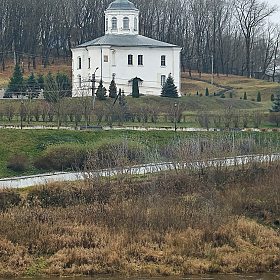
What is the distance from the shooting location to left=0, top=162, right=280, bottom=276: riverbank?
1163cm

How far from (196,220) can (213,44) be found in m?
56.3

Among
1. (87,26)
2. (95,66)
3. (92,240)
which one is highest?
(87,26)

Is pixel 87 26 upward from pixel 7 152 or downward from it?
upward

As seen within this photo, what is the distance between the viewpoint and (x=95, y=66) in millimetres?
48000

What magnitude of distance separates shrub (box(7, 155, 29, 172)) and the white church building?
2625 centimetres

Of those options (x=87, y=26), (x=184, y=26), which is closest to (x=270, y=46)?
(x=184, y=26)

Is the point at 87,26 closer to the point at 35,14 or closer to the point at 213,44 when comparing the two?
the point at 35,14

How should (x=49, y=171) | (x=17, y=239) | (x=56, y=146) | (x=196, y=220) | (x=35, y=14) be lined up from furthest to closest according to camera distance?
(x=35, y=14) < (x=56, y=146) < (x=49, y=171) < (x=196, y=220) < (x=17, y=239)

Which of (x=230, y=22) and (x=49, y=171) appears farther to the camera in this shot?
(x=230, y=22)

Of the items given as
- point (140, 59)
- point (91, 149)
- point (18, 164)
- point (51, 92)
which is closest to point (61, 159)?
point (91, 149)

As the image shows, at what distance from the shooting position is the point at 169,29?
65625 millimetres

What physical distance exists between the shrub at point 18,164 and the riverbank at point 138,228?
416cm

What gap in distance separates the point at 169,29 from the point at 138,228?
183 feet

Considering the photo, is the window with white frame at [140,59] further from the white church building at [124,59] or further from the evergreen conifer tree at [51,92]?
the evergreen conifer tree at [51,92]
